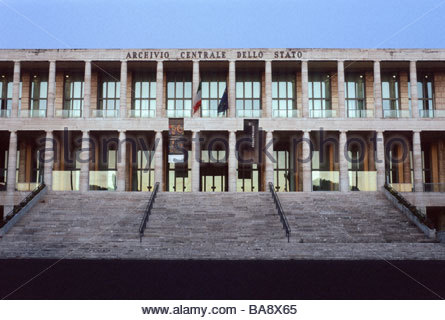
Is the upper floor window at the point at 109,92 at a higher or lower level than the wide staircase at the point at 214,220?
higher

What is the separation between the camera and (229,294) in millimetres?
9953

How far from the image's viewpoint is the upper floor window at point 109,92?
37469 millimetres

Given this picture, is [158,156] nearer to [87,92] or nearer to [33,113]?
[87,92]

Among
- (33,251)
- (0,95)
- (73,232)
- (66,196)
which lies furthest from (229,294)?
(0,95)

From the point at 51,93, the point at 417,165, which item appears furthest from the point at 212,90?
the point at 417,165

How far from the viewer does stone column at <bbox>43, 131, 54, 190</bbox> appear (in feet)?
108

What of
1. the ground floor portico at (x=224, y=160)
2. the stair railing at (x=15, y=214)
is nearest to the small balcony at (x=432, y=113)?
the ground floor portico at (x=224, y=160)

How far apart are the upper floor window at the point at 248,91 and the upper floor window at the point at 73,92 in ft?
41.2

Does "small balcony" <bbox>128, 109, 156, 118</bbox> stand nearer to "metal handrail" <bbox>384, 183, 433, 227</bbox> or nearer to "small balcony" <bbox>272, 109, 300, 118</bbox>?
"small balcony" <bbox>272, 109, 300, 118</bbox>

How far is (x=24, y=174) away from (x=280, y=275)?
29.2 metres

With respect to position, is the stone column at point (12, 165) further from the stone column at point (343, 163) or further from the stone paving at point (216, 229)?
the stone column at point (343, 163)

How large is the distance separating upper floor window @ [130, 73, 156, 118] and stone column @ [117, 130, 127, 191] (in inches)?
162

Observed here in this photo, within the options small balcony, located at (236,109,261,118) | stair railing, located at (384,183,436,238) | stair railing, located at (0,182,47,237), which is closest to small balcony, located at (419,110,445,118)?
stair railing, located at (384,183,436,238)

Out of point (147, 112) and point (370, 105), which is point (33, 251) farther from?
point (370, 105)
